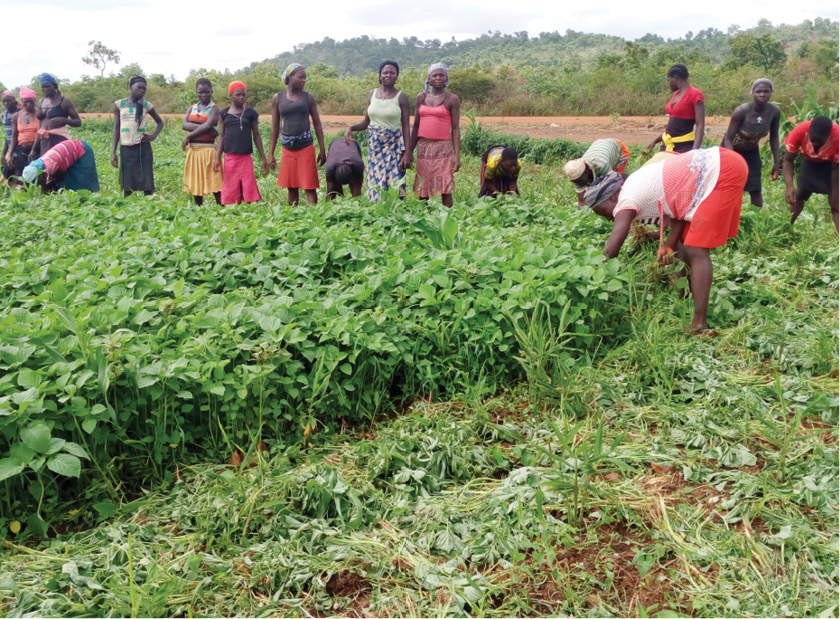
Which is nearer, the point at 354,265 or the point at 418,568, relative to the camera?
the point at 418,568

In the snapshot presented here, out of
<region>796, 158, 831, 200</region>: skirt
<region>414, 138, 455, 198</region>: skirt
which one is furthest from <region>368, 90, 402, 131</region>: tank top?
<region>796, 158, 831, 200</region>: skirt

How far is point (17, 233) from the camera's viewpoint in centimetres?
543

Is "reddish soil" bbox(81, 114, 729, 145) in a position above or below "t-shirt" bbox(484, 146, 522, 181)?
above

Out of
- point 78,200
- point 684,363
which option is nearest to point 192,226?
point 78,200

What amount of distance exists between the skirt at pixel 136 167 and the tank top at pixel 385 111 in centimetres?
276

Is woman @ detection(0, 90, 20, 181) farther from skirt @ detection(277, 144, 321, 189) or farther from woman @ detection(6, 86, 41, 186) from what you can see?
skirt @ detection(277, 144, 321, 189)

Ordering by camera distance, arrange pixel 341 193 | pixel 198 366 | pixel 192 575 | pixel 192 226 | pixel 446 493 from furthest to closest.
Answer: pixel 341 193 → pixel 192 226 → pixel 198 366 → pixel 446 493 → pixel 192 575

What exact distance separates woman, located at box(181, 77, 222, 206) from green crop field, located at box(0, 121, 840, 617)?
3.15 metres

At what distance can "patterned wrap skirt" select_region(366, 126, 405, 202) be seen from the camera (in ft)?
23.2

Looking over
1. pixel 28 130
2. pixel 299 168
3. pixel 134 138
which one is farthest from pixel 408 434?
pixel 28 130

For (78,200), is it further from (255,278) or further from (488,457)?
(488,457)

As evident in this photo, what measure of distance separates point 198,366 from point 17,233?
129 inches

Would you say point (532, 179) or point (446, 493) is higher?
point (532, 179)

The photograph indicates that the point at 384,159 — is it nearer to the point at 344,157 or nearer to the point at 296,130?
the point at 344,157
